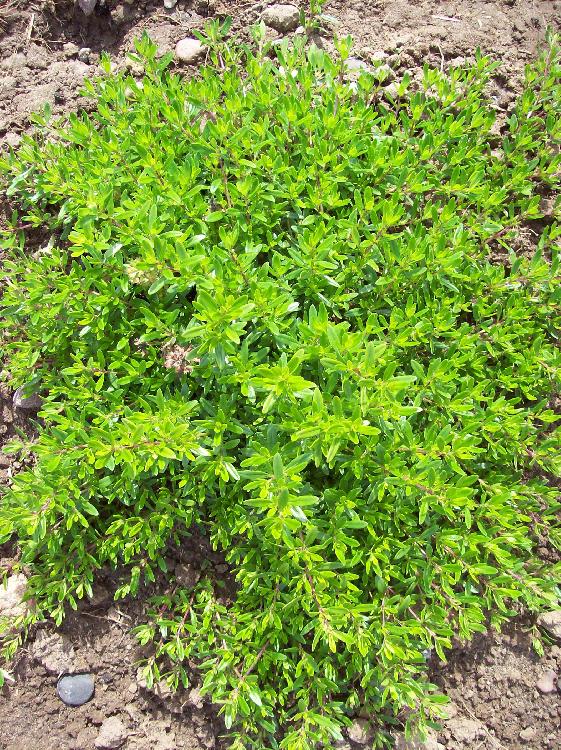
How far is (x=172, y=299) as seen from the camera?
12.0ft

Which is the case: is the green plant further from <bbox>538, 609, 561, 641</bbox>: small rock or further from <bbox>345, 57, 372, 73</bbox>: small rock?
<bbox>345, 57, 372, 73</bbox>: small rock

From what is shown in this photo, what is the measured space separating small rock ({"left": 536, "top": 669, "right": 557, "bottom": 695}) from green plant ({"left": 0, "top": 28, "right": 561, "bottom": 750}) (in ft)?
1.68

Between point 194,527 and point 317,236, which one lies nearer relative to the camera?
point 317,236

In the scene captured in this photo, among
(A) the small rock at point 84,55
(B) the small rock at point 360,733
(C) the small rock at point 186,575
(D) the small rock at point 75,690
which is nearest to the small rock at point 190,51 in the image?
(A) the small rock at point 84,55

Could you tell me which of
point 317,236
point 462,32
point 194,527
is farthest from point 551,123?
point 194,527

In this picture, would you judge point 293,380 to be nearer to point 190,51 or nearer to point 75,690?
point 75,690

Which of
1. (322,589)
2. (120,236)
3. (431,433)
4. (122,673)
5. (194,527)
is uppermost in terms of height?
(120,236)

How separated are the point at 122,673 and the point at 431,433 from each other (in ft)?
8.96

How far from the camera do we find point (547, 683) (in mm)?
3861

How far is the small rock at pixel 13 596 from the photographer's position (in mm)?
3875

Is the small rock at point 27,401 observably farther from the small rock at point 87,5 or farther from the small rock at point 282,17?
the small rock at point 282,17

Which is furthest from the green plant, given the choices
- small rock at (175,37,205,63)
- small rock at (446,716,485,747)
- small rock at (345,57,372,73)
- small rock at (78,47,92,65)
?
small rock at (78,47,92,65)

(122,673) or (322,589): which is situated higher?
(322,589)

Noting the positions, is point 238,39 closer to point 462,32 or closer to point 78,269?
point 462,32
